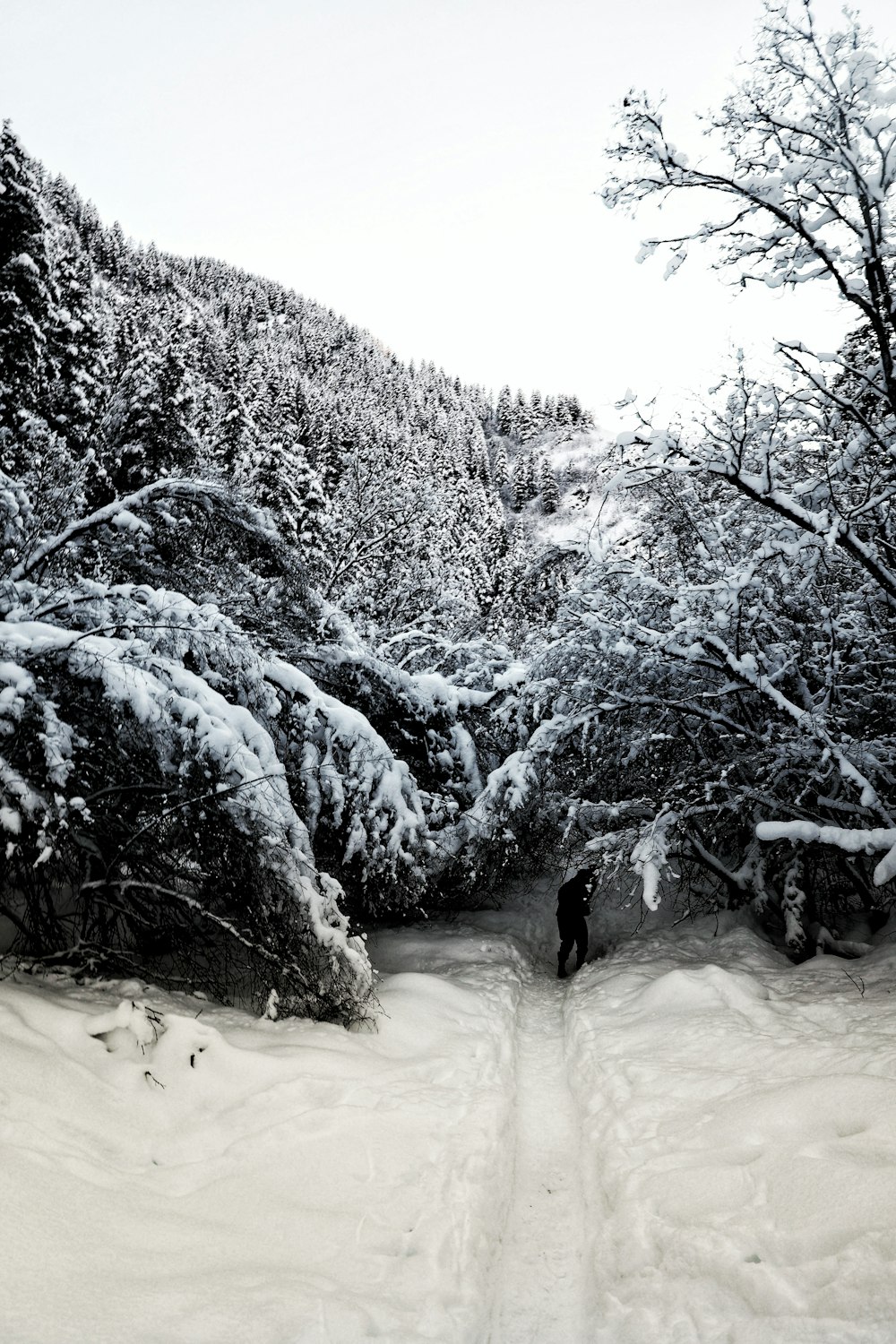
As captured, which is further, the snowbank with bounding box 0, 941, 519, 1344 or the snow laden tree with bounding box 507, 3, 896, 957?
the snow laden tree with bounding box 507, 3, 896, 957

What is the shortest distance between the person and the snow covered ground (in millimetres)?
4130

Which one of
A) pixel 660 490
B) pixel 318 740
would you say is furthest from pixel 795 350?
pixel 318 740

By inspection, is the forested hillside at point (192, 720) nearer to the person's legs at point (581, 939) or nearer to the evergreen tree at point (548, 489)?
the person's legs at point (581, 939)

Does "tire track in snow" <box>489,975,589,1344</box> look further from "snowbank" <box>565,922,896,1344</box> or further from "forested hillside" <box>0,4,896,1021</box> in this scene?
"forested hillside" <box>0,4,896,1021</box>

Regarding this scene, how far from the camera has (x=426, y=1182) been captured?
369 cm

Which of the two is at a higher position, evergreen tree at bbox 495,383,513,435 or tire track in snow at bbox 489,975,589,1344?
evergreen tree at bbox 495,383,513,435

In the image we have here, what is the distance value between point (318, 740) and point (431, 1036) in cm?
306

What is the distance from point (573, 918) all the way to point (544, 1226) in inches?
259

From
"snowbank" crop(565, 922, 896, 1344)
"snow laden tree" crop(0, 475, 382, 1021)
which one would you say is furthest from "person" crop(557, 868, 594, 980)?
"snow laden tree" crop(0, 475, 382, 1021)

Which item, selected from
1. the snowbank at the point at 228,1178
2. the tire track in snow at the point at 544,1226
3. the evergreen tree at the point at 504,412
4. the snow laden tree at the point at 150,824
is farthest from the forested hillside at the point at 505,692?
the evergreen tree at the point at 504,412

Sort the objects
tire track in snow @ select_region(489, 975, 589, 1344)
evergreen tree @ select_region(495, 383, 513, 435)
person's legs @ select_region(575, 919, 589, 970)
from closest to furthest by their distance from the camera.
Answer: tire track in snow @ select_region(489, 975, 589, 1344), person's legs @ select_region(575, 919, 589, 970), evergreen tree @ select_region(495, 383, 513, 435)

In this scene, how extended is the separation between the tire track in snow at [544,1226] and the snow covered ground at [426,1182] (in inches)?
0.6

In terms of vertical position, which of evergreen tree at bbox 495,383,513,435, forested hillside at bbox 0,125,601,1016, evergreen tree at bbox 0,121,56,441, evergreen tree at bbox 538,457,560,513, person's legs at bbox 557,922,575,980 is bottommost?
person's legs at bbox 557,922,575,980

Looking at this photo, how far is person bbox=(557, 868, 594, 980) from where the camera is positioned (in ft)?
32.3
